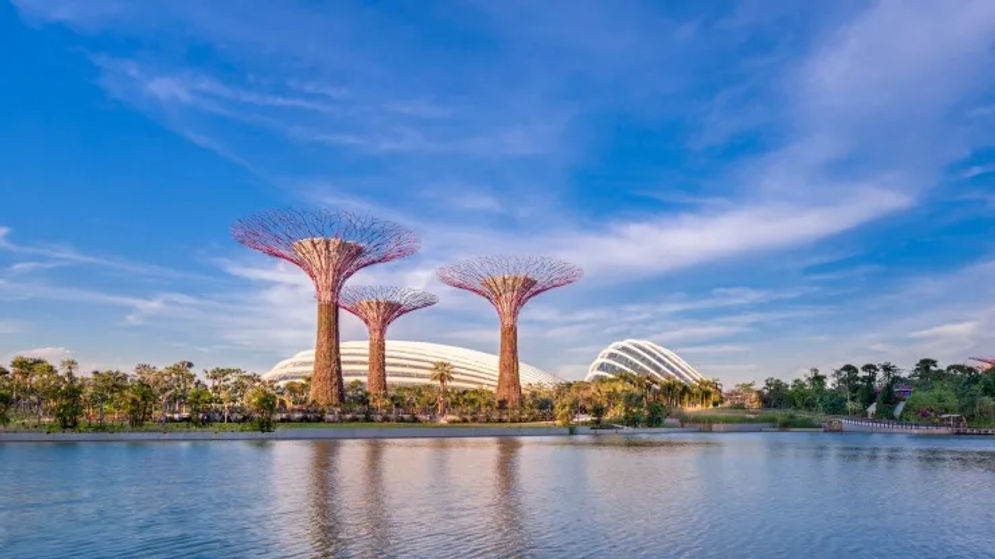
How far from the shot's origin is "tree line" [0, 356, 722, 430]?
210ft

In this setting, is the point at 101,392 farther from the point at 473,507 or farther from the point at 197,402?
the point at 473,507

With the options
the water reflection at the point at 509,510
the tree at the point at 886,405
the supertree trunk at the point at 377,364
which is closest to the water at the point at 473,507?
the water reflection at the point at 509,510

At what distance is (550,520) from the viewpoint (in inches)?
868

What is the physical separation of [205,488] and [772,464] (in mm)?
30276

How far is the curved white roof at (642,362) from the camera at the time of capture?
621 ft

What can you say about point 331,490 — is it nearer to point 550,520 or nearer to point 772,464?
point 550,520

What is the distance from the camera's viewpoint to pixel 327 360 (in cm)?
8319

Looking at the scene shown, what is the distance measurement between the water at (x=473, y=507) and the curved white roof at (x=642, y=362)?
146311mm

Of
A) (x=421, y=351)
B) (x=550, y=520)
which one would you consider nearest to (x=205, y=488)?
(x=550, y=520)

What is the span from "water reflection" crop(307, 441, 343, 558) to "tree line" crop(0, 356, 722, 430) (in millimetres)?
29239

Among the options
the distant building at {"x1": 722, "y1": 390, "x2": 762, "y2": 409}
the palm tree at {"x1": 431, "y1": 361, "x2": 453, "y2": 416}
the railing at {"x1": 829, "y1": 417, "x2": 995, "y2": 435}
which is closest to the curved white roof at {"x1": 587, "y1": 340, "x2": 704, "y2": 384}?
the distant building at {"x1": 722, "y1": 390, "x2": 762, "y2": 409}

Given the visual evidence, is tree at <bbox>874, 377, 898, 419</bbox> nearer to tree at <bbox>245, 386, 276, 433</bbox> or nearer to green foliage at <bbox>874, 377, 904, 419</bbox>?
green foliage at <bbox>874, 377, 904, 419</bbox>

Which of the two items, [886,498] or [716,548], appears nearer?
[716,548]

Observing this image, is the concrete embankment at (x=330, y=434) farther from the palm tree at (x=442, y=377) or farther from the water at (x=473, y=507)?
the palm tree at (x=442, y=377)
